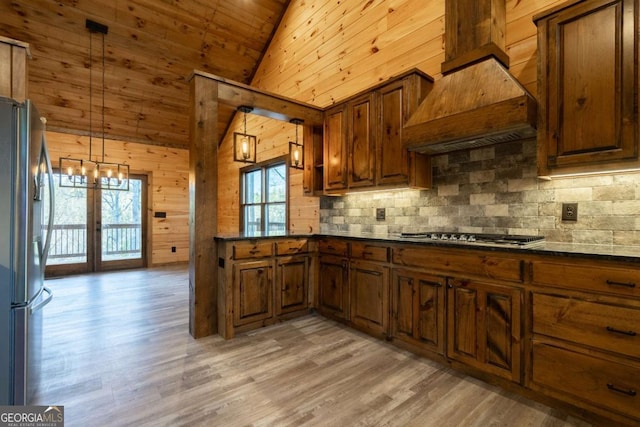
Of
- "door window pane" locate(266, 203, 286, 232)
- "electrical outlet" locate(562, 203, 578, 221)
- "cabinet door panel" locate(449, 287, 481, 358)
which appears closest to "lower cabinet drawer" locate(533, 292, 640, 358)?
"cabinet door panel" locate(449, 287, 481, 358)

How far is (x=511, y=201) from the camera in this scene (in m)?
2.53

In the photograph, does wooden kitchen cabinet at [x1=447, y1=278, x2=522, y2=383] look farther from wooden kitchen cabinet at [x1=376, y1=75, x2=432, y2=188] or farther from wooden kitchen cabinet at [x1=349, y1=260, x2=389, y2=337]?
wooden kitchen cabinet at [x1=376, y1=75, x2=432, y2=188]

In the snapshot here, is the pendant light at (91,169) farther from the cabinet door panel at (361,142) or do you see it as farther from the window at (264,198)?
the cabinet door panel at (361,142)

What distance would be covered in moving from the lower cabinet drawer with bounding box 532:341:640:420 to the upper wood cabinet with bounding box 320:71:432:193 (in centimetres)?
167

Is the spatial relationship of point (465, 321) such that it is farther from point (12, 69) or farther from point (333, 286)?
point (12, 69)

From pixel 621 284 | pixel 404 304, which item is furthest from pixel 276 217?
pixel 621 284

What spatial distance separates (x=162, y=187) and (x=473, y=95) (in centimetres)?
676

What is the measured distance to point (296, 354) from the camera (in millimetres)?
2516

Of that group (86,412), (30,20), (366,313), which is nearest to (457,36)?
(366,313)

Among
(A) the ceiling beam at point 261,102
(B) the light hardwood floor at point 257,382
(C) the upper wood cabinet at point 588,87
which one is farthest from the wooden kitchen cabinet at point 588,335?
(A) the ceiling beam at point 261,102

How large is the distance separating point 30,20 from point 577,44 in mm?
6184

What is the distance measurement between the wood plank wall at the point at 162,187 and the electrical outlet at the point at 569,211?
7.17m

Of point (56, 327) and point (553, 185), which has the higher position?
point (553, 185)

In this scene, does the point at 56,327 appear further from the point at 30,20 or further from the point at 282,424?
the point at 30,20
